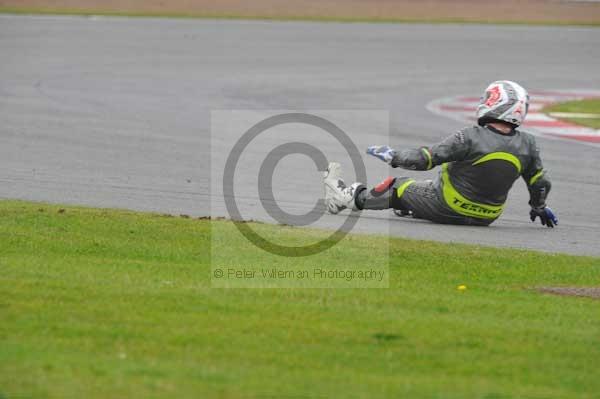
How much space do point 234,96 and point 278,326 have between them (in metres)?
13.4

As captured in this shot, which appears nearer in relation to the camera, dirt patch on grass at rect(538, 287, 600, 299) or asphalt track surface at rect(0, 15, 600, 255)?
dirt patch on grass at rect(538, 287, 600, 299)

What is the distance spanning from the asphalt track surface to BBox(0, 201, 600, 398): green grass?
5.23 feet

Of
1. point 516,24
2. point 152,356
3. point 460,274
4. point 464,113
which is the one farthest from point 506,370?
point 516,24

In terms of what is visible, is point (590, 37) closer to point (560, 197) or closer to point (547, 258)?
point (560, 197)

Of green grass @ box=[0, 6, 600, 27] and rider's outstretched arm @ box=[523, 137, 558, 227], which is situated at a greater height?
green grass @ box=[0, 6, 600, 27]

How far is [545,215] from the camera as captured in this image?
1027cm

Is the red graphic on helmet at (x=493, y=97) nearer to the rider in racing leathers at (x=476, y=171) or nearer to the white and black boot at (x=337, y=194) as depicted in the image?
the rider in racing leathers at (x=476, y=171)

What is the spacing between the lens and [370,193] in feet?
34.5

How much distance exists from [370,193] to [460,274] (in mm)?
2465

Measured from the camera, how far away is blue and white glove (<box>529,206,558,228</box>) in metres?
10.3

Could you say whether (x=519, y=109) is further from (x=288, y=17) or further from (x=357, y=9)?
(x=357, y=9)

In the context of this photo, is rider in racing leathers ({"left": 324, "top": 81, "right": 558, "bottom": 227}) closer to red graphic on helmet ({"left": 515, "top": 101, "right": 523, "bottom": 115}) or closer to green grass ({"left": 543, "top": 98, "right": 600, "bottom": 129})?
red graphic on helmet ({"left": 515, "top": 101, "right": 523, "bottom": 115})

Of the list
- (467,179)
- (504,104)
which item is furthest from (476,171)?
(504,104)

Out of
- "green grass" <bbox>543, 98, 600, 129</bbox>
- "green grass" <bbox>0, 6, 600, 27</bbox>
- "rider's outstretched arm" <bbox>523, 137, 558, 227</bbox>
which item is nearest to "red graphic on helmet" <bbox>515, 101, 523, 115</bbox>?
"rider's outstretched arm" <bbox>523, 137, 558, 227</bbox>
